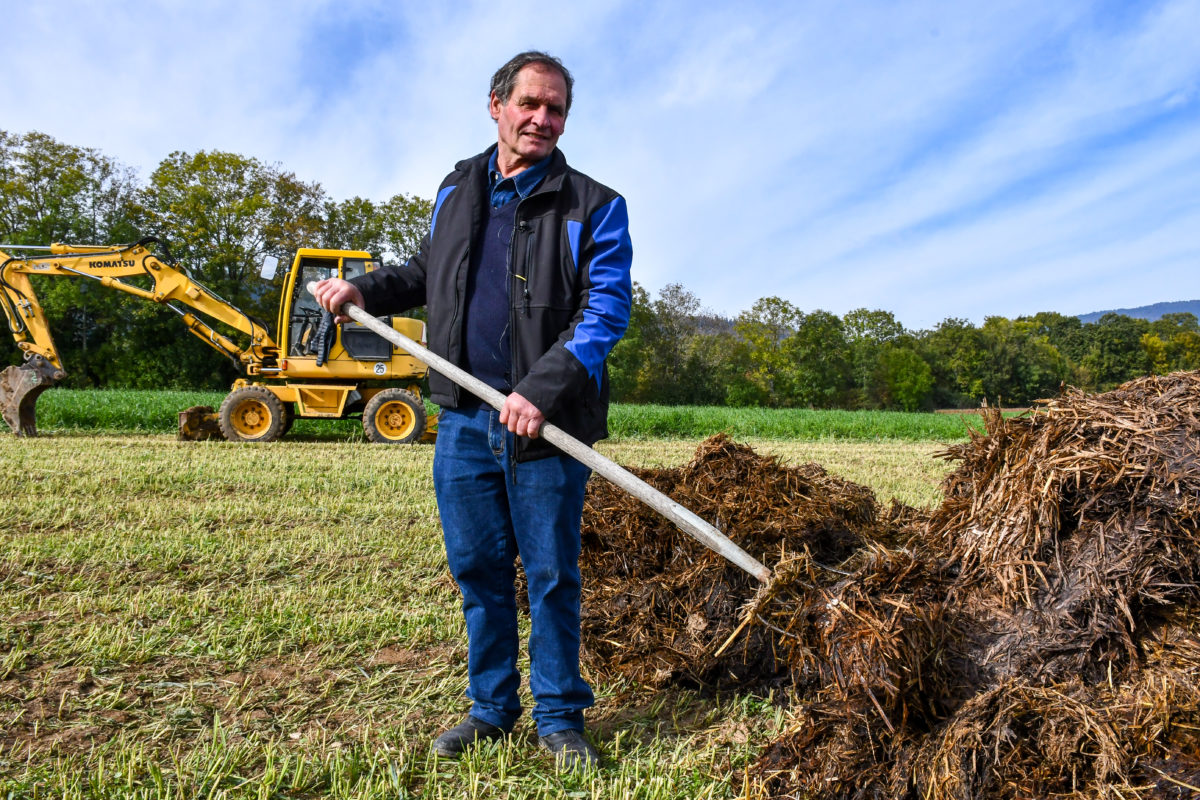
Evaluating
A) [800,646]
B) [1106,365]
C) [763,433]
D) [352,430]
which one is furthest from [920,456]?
[1106,365]

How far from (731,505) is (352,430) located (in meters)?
12.3

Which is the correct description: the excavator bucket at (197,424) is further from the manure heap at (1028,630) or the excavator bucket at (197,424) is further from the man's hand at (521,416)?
the manure heap at (1028,630)

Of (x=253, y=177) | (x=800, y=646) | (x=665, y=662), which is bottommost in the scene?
(x=665, y=662)

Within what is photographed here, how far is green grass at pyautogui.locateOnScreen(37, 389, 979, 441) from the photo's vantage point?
14922 mm

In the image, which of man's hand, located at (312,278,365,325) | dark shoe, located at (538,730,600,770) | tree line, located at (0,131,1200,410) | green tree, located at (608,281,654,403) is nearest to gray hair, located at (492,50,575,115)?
man's hand, located at (312,278,365,325)

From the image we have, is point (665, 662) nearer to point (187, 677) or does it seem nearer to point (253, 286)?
point (187, 677)

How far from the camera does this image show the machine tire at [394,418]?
1230cm

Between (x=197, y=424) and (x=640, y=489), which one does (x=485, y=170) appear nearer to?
(x=640, y=489)

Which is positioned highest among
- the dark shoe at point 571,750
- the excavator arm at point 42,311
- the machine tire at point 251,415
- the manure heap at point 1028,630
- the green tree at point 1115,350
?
the green tree at point 1115,350

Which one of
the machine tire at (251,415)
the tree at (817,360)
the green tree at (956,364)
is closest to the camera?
the machine tire at (251,415)

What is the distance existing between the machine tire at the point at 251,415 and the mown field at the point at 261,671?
190 inches

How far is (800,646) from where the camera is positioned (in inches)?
92.6

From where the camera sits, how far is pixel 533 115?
104 inches

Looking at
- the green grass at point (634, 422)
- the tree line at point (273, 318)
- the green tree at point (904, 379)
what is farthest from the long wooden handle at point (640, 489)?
the green tree at point (904, 379)
